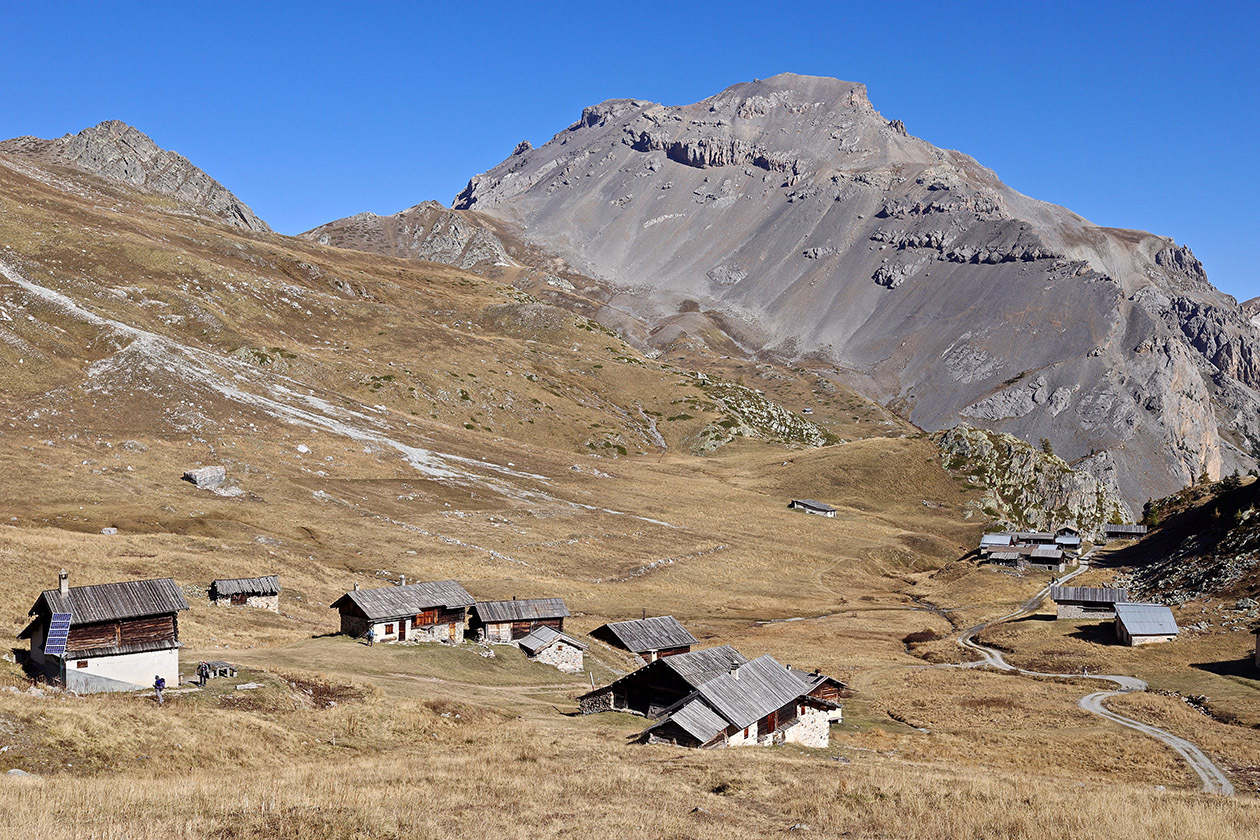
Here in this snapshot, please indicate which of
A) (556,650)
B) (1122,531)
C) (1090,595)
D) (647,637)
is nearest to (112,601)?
(556,650)

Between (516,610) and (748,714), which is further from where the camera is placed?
(516,610)

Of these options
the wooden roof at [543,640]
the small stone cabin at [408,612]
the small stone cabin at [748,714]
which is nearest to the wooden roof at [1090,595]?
the small stone cabin at [748,714]

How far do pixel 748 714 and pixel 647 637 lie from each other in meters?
26.9

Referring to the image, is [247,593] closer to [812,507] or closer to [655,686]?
[655,686]

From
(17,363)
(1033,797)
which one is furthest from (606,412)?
(1033,797)

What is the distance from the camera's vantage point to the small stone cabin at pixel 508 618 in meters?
69.1

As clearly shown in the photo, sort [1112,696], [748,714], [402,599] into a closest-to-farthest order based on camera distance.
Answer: [748,714] < [1112,696] < [402,599]

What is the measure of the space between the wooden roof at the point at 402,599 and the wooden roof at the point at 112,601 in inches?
696

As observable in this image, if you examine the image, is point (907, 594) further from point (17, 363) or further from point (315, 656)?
point (17, 363)

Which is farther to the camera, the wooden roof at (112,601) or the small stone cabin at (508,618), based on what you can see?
the small stone cabin at (508,618)

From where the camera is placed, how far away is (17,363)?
427 feet

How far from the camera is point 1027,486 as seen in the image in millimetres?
174625

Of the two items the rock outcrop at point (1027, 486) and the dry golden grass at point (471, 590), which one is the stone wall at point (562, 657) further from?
the rock outcrop at point (1027, 486)

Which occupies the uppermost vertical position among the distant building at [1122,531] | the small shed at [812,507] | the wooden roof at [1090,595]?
the small shed at [812,507]
